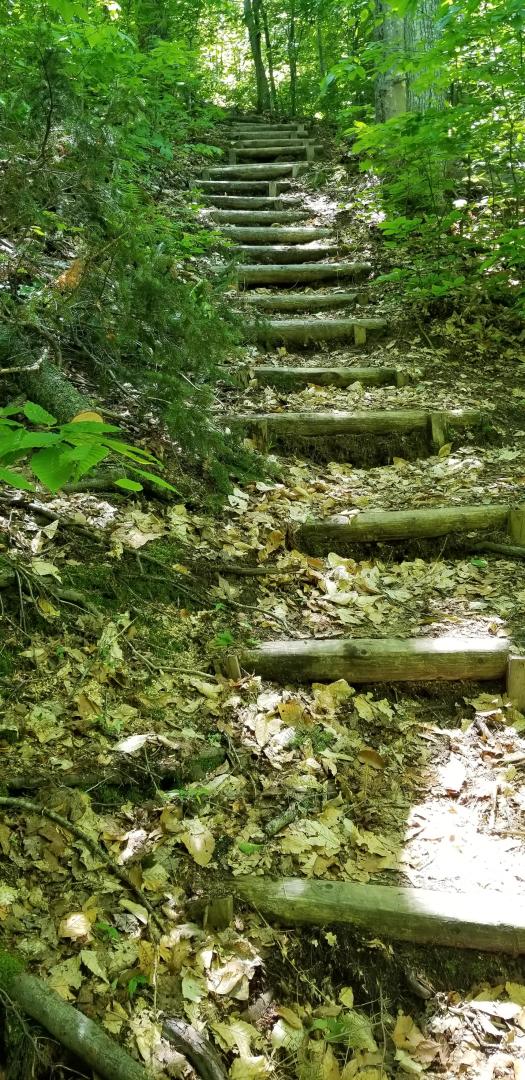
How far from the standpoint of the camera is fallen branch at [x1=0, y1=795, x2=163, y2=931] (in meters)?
2.00

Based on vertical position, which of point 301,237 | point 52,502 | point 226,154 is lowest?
point 52,502

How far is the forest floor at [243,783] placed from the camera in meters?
1.88

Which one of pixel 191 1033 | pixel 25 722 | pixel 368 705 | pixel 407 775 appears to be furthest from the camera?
pixel 368 705

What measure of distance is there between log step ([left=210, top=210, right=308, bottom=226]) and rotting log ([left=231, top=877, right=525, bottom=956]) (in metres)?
7.40

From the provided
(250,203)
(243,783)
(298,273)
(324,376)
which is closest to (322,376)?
(324,376)

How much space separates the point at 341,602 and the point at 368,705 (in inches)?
24.9

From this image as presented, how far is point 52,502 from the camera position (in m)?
3.13

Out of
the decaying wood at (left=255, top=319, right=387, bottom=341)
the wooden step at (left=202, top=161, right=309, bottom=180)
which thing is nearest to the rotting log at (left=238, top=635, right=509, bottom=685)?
the decaying wood at (left=255, top=319, right=387, bottom=341)

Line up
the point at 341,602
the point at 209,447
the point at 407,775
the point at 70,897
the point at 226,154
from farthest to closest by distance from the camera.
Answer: the point at 226,154 < the point at 209,447 < the point at 341,602 < the point at 407,775 < the point at 70,897

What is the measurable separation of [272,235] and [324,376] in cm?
301

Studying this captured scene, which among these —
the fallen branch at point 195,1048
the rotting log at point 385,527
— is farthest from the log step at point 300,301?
the fallen branch at point 195,1048

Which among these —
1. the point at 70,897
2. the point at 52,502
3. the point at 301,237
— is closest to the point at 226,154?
the point at 301,237

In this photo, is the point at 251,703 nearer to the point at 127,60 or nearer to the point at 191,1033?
the point at 191,1033

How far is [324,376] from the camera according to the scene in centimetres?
536
